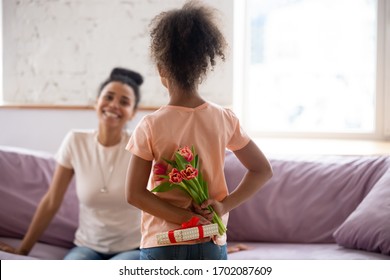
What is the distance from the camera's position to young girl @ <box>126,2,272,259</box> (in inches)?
42.5

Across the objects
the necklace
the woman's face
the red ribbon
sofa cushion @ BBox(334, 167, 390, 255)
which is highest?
the woman's face

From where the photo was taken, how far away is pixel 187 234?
1.06 meters

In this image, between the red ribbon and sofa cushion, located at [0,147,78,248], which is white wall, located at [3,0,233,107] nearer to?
sofa cushion, located at [0,147,78,248]

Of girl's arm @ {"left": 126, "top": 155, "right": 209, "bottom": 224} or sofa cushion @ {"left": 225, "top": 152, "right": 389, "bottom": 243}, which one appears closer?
girl's arm @ {"left": 126, "top": 155, "right": 209, "bottom": 224}

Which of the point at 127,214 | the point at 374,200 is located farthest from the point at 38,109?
the point at 374,200

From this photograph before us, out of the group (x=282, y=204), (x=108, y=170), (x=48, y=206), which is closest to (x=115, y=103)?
(x=108, y=170)

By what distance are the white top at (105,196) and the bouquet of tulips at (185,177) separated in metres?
0.78

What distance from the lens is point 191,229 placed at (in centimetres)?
106

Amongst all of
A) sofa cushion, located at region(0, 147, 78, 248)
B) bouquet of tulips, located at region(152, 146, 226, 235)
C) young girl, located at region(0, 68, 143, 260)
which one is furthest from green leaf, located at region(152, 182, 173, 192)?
sofa cushion, located at region(0, 147, 78, 248)

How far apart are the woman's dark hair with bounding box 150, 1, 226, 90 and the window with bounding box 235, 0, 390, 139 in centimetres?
120

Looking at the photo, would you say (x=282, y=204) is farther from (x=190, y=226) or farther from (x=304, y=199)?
(x=190, y=226)

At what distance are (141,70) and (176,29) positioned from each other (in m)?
1.21

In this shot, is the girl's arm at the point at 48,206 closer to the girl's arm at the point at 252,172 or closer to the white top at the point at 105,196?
the white top at the point at 105,196
